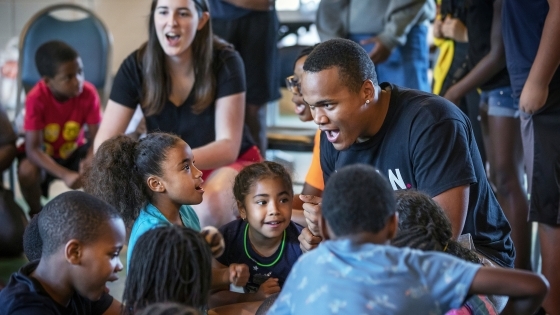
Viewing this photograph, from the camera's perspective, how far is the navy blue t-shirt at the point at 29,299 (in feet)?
5.88

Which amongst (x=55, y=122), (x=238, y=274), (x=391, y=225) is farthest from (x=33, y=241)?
(x=55, y=122)

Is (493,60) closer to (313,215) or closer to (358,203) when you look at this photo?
(313,215)

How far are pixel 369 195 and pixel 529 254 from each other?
191 cm

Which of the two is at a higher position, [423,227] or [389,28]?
[389,28]

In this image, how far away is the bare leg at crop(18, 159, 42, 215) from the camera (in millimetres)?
3869

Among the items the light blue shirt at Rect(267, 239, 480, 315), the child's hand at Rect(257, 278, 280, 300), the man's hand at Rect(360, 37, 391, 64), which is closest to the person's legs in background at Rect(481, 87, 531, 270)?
the man's hand at Rect(360, 37, 391, 64)

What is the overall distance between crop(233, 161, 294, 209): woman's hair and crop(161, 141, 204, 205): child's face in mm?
150

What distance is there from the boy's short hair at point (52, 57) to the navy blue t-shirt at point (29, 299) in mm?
Answer: 2261

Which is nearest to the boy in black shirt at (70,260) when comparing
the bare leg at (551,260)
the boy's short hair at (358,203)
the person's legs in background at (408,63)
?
the boy's short hair at (358,203)

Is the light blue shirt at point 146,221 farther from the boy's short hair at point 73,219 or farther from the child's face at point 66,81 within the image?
the child's face at point 66,81

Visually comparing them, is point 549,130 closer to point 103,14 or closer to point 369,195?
point 369,195

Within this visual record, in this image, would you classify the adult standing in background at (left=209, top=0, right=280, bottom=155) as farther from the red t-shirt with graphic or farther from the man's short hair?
the man's short hair

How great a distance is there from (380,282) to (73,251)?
771 mm

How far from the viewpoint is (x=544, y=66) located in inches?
104
